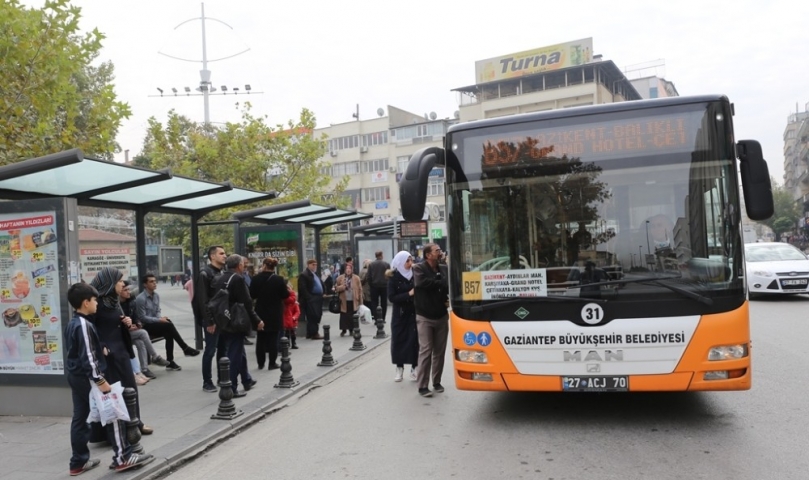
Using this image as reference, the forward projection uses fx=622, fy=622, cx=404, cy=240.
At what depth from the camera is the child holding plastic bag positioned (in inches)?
198

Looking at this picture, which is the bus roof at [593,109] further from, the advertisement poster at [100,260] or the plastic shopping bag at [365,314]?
the plastic shopping bag at [365,314]

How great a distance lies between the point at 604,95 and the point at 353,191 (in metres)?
26.0

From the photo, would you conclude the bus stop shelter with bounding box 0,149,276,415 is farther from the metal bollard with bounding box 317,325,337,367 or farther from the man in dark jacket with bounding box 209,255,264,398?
the metal bollard with bounding box 317,325,337,367

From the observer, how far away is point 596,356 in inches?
217

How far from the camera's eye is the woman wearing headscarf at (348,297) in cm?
1378

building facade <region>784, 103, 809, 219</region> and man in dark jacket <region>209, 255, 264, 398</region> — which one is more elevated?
building facade <region>784, 103, 809, 219</region>

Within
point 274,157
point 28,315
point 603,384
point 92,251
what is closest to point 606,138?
point 603,384

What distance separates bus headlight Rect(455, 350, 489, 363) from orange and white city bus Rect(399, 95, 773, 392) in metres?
0.02

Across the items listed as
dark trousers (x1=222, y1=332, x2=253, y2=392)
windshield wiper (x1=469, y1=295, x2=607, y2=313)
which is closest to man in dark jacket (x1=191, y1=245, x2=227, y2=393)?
dark trousers (x1=222, y1=332, x2=253, y2=392)

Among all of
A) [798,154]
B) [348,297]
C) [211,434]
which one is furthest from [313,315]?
[798,154]

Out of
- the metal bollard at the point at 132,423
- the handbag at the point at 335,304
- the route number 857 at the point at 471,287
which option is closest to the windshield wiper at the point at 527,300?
the route number 857 at the point at 471,287

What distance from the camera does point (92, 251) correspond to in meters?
9.47

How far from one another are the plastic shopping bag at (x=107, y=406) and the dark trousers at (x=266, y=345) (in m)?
4.66

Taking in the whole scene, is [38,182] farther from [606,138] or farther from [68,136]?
[606,138]
